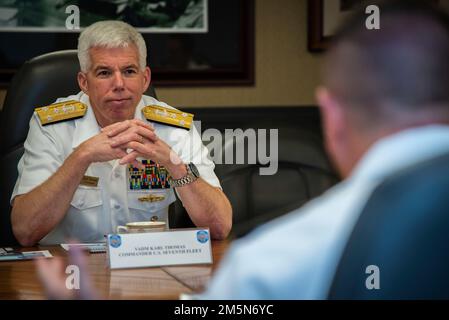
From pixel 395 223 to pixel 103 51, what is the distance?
155 cm

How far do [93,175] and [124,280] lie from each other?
0.78m

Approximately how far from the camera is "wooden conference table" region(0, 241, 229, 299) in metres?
1.38

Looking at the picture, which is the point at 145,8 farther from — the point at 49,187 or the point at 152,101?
the point at 49,187

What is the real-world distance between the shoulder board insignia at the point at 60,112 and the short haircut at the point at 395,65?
5.00 feet

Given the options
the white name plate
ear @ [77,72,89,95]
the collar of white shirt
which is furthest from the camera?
ear @ [77,72,89,95]

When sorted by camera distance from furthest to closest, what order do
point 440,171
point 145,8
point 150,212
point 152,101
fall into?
point 145,8
point 152,101
point 150,212
point 440,171

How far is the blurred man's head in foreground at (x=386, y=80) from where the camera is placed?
0.73m

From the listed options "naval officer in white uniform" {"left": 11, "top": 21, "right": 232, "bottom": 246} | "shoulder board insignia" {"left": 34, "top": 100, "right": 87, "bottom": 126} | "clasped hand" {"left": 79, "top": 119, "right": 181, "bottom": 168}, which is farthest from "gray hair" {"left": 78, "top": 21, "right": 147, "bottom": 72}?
"clasped hand" {"left": 79, "top": 119, "right": 181, "bottom": 168}

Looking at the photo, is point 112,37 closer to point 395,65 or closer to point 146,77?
point 146,77

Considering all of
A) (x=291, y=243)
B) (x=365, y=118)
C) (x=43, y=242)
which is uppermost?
(x=365, y=118)

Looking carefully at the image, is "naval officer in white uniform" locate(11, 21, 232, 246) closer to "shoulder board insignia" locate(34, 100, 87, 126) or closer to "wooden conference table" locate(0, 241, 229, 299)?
"shoulder board insignia" locate(34, 100, 87, 126)

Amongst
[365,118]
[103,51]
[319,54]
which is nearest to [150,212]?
[103,51]

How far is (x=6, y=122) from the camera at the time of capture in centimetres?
230

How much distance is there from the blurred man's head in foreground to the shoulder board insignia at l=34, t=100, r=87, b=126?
1.53m
